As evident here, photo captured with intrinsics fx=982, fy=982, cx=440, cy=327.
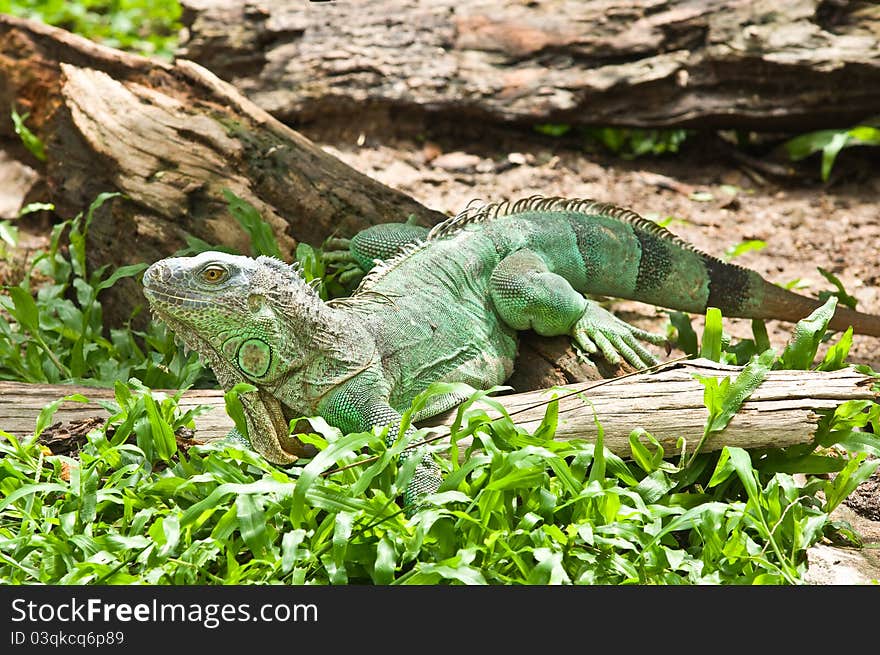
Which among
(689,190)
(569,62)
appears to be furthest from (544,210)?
(569,62)

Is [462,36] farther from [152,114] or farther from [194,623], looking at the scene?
[194,623]

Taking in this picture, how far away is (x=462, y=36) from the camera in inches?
339

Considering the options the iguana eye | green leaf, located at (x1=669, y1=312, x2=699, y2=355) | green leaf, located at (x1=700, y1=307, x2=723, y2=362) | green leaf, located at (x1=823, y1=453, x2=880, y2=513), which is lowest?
green leaf, located at (x1=669, y1=312, x2=699, y2=355)

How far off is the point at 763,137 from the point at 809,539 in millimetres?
5908

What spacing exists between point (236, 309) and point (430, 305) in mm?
1182

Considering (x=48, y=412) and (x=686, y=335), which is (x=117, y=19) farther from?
(x=686, y=335)

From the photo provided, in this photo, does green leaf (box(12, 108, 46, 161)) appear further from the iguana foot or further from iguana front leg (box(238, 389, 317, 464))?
the iguana foot

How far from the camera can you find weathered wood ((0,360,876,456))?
4051 mm

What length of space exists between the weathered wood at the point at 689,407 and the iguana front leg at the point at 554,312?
620 mm

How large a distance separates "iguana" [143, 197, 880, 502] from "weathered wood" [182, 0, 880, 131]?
313 centimetres

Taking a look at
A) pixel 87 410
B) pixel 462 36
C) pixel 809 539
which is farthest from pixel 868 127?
pixel 87 410

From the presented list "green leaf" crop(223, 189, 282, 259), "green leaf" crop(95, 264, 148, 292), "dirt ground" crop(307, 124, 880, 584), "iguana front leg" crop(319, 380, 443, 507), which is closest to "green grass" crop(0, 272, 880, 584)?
"iguana front leg" crop(319, 380, 443, 507)

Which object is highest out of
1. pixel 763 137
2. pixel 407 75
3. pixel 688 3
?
pixel 688 3

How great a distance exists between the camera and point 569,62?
8422 mm
